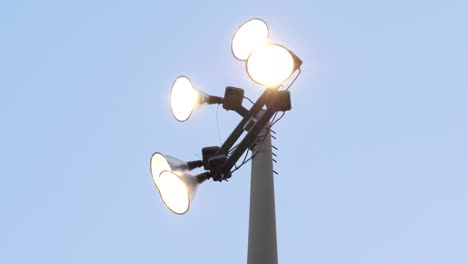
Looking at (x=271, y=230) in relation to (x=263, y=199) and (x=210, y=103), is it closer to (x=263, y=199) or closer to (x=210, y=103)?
(x=263, y=199)

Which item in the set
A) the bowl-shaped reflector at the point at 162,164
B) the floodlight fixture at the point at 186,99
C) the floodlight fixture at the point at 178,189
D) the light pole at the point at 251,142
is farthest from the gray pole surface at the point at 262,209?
the floodlight fixture at the point at 186,99

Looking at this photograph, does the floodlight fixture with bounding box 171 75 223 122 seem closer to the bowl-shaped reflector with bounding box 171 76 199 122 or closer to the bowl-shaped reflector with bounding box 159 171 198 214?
the bowl-shaped reflector with bounding box 171 76 199 122

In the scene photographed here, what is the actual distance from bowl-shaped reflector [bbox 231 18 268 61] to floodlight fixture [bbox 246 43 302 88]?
→ 2.16 ft

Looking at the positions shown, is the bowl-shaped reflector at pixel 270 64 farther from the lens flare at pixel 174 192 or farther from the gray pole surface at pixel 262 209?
the lens flare at pixel 174 192

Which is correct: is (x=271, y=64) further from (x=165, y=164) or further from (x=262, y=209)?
(x=165, y=164)

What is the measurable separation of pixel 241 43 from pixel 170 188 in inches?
44.7

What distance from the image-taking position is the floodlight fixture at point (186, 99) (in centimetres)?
410

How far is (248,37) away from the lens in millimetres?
4020

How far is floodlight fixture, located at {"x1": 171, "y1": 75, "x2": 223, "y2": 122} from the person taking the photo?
410 centimetres

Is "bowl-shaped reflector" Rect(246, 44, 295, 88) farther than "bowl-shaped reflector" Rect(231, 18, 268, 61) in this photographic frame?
No

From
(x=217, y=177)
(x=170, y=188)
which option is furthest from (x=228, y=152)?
(x=170, y=188)

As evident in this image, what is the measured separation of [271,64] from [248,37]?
2.62ft

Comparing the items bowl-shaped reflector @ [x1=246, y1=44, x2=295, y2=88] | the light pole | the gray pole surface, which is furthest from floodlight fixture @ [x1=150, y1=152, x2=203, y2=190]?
bowl-shaped reflector @ [x1=246, y1=44, x2=295, y2=88]

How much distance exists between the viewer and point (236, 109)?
3980mm
